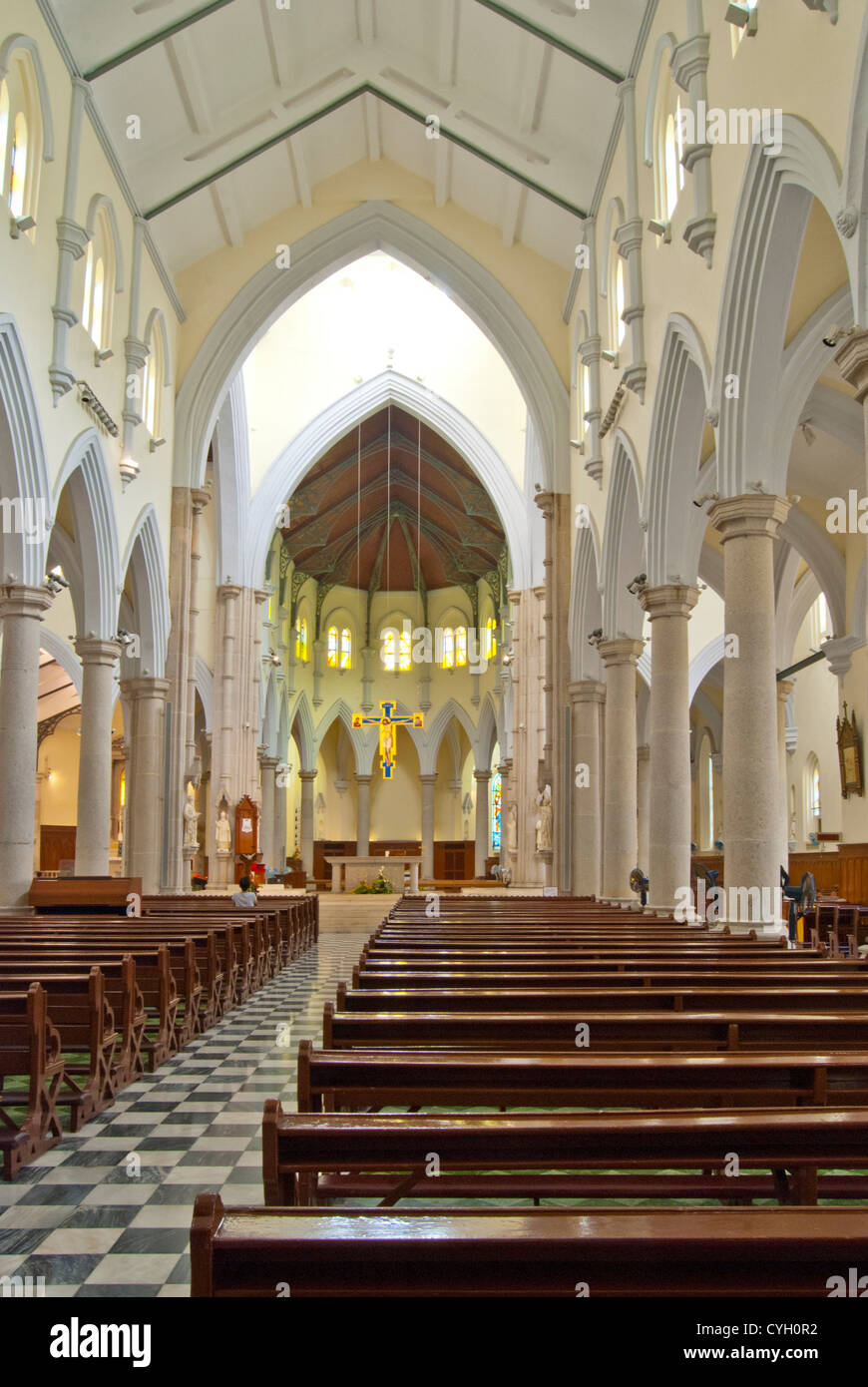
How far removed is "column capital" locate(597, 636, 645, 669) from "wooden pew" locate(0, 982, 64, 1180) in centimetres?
1257

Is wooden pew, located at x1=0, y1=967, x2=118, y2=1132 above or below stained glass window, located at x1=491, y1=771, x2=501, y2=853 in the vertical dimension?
below

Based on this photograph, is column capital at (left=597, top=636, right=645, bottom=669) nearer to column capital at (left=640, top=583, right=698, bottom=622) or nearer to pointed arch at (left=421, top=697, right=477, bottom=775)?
column capital at (left=640, top=583, right=698, bottom=622)

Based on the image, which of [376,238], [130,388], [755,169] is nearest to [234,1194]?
[755,169]

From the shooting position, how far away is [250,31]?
1555 cm

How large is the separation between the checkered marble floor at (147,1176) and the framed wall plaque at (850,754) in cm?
1262

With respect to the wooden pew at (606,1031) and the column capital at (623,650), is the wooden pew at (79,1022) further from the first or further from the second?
the column capital at (623,650)

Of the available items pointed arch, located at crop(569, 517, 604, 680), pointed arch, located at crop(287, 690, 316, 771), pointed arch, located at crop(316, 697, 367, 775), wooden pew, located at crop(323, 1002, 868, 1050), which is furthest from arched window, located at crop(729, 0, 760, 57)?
pointed arch, located at crop(316, 697, 367, 775)

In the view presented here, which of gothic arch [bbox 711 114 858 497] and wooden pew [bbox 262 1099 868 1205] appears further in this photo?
gothic arch [bbox 711 114 858 497]

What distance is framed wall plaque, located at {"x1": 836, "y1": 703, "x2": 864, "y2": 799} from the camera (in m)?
18.3

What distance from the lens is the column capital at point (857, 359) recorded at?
256 inches

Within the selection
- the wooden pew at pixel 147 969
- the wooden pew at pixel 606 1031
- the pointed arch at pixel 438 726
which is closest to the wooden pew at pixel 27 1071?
the wooden pew at pixel 147 969

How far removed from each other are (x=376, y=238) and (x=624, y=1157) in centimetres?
2039
